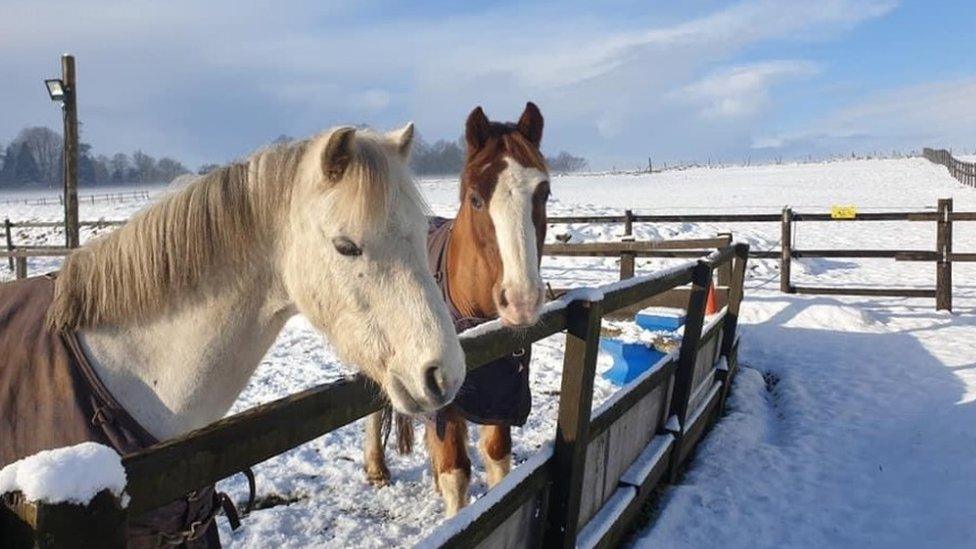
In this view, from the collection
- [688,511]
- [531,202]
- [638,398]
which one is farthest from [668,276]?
[688,511]

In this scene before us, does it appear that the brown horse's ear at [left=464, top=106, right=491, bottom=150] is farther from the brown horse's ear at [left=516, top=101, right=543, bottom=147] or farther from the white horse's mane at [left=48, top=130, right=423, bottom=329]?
the white horse's mane at [left=48, top=130, right=423, bottom=329]

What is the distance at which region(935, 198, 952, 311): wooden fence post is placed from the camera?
8781mm

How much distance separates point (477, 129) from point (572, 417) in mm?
1605

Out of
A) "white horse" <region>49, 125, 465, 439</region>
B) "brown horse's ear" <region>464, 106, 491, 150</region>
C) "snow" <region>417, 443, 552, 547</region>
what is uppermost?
"brown horse's ear" <region>464, 106, 491, 150</region>

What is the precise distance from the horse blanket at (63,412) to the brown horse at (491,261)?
1.51 metres

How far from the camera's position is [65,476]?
837mm

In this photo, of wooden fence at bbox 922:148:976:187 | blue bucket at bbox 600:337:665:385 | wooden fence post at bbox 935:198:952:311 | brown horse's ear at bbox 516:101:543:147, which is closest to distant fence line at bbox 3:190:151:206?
blue bucket at bbox 600:337:665:385

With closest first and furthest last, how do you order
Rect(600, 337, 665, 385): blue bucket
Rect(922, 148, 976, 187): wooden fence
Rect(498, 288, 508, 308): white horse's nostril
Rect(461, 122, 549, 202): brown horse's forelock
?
Rect(498, 288, 508, 308): white horse's nostril < Rect(461, 122, 549, 202): brown horse's forelock < Rect(600, 337, 665, 385): blue bucket < Rect(922, 148, 976, 187): wooden fence

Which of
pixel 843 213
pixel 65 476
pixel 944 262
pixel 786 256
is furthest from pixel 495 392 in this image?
pixel 843 213

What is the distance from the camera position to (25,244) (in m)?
20.0

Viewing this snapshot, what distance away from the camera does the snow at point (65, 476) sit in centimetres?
82

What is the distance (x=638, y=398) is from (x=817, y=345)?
471 cm

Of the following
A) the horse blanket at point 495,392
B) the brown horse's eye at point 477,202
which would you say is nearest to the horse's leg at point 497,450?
the horse blanket at point 495,392

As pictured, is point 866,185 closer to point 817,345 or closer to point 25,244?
point 817,345
